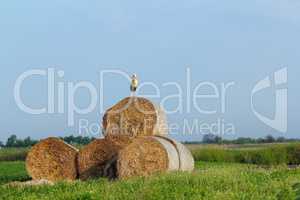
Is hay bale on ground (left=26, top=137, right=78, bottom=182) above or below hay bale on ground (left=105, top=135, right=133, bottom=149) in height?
below

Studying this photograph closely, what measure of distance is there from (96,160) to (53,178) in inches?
40.0

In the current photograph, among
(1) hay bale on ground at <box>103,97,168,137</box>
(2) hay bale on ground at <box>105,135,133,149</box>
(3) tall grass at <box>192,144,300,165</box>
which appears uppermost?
(1) hay bale on ground at <box>103,97,168,137</box>

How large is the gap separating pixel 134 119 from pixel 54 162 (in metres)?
2.01

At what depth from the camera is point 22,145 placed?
40062 millimetres

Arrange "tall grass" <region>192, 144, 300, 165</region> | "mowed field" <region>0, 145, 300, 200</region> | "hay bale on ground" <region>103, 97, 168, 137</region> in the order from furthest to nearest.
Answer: "tall grass" <region>192, 144, 300, 165</region>, "hay bale on ground" <region>103, 97, 168, 137</region>, "mowed field" <region>0, 145, 300, 200</region>

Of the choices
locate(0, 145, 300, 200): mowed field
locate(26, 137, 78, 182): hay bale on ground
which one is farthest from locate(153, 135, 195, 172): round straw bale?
locate(0, 145, 300, 200): mowed field

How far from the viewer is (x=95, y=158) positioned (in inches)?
549

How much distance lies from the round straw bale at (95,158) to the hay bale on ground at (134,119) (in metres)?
0.59

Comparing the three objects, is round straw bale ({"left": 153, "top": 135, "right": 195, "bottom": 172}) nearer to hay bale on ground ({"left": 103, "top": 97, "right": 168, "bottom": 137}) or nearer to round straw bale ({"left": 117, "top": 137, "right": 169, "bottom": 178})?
round straw bale ({"left": 117, "top": 137, "right": 169, "bottom": 178})

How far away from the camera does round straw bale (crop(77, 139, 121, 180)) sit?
45.7 ft

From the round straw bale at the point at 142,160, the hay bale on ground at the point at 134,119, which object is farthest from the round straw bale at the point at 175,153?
the hay bale on ground at the point at 134,119

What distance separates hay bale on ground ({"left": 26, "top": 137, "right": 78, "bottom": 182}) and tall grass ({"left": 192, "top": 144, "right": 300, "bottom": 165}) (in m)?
10.9

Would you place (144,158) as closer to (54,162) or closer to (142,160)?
(142,160)

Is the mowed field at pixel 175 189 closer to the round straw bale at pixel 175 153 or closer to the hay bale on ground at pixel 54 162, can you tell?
the round straw bale at pixel 175 153
